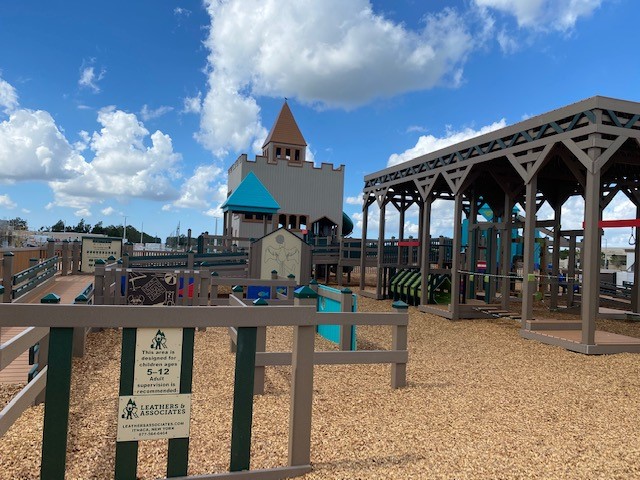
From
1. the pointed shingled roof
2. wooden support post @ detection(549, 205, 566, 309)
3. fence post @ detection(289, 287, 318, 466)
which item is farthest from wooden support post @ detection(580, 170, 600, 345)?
the pointed shingled roof

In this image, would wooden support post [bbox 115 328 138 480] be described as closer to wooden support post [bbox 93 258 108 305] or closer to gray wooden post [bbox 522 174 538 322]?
wooden support post [bbox 93 258 108 305]

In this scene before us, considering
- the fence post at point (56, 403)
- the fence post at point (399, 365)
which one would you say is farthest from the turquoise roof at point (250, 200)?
the fence post at point (56, 403)

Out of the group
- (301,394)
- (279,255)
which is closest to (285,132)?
(279,255)

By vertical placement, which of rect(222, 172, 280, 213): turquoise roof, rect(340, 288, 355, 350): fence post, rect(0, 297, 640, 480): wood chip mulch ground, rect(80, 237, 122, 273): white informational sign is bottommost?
rect(0, 297, 640, 480): wood chip mulch ground

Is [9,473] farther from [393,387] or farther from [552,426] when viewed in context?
[552,426]

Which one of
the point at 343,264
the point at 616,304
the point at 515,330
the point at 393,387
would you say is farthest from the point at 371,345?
the point at 343,264

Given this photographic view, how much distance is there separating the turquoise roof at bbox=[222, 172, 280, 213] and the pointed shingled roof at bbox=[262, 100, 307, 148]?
10264 millimetres

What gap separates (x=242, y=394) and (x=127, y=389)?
2.29ft

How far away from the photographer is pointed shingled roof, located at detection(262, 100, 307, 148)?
33656 millimetres

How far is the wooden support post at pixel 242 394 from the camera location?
3.17m

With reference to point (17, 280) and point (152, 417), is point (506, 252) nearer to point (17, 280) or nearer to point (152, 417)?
point (17, 280)

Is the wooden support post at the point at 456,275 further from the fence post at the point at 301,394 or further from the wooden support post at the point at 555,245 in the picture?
the fence post at the point at 301,394

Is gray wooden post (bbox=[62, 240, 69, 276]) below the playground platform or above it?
above

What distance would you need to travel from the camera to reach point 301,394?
3406 mm
